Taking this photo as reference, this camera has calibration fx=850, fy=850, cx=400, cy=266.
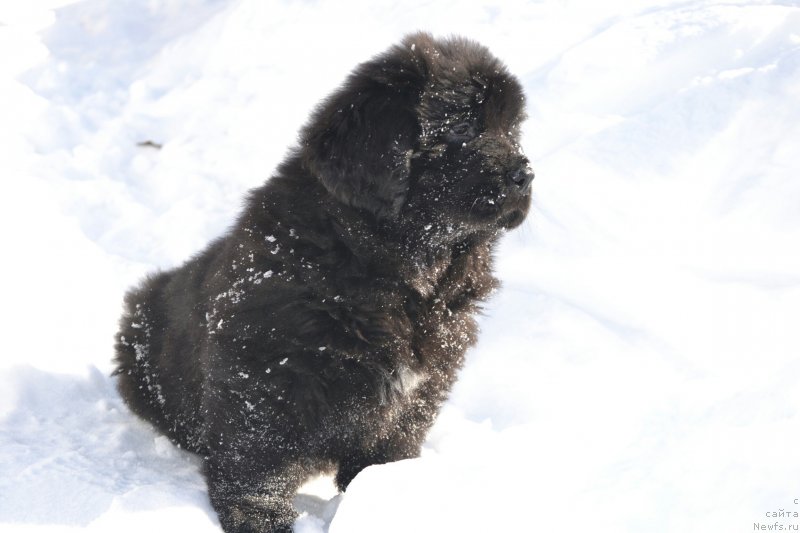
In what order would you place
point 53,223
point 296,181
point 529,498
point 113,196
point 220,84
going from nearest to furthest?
point 529,498
point 296,181
point 53,223
point 113,196
point 220,84

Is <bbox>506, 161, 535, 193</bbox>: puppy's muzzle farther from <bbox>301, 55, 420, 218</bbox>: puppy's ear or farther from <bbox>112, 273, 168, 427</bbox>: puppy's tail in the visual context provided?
<bbox>112, 273, 168, 427</bbox>: puppy's tail

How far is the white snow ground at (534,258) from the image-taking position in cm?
262

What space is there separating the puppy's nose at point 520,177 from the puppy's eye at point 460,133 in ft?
0.70

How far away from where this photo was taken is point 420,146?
9.29ft

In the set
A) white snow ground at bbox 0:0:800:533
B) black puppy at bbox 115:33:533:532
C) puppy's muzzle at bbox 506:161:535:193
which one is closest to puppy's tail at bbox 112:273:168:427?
white snow ground at bbox 0:0:800:533

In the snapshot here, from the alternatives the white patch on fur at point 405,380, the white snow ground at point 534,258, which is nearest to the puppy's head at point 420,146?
the white patch on fur at point 405,380

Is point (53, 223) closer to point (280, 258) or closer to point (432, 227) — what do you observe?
point (280, 258)

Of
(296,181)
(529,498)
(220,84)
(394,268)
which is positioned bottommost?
(220,84)

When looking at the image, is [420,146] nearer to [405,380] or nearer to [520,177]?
[520,177]

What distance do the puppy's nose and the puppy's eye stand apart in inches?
8.4

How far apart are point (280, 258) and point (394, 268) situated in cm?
38

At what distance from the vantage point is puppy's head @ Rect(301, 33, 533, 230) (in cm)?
274

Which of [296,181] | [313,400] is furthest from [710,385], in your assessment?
[296,181]

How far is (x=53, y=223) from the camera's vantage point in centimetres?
505
